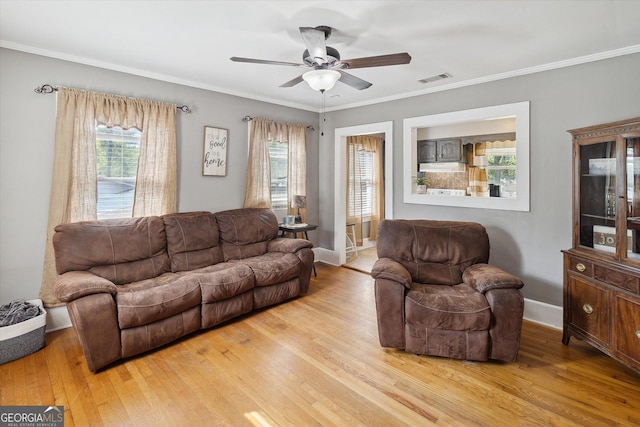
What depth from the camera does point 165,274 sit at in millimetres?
3332

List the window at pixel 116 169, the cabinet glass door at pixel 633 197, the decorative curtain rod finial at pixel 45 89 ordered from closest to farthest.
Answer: the cabinet glass door at pixel 633 197, the decorative curtain rod finial at pixel 45 89, the window at pixel 116 169

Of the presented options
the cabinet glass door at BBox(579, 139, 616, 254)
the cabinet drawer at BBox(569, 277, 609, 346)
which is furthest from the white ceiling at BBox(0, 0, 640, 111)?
the cabinet drawer at BBox(569, 277, 609, 346)

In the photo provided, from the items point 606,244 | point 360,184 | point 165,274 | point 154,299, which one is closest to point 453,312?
point 606,244

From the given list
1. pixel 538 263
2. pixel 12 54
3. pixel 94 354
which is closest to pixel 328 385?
pixel 94 354

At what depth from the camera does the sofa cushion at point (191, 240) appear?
3490 mm

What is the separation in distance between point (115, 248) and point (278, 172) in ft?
8.44

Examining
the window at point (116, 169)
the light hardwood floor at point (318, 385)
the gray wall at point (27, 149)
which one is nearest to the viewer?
the light hardwood floor at point (318, 385)

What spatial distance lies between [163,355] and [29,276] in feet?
5.28

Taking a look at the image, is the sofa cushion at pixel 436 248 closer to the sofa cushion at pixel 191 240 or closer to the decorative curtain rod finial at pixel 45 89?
the sofa cushion at pixel 191 240

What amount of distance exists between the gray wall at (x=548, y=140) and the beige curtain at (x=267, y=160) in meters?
2.26

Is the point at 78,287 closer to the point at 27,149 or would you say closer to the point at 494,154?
the point at 27,149

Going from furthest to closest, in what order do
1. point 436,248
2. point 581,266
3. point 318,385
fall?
1. point 436,248
2. point 581,266
3. point 318,385

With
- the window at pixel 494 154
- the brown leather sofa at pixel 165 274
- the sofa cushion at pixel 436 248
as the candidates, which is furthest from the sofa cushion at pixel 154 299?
the window at pixel 494 154

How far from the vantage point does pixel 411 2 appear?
7.05 ft
